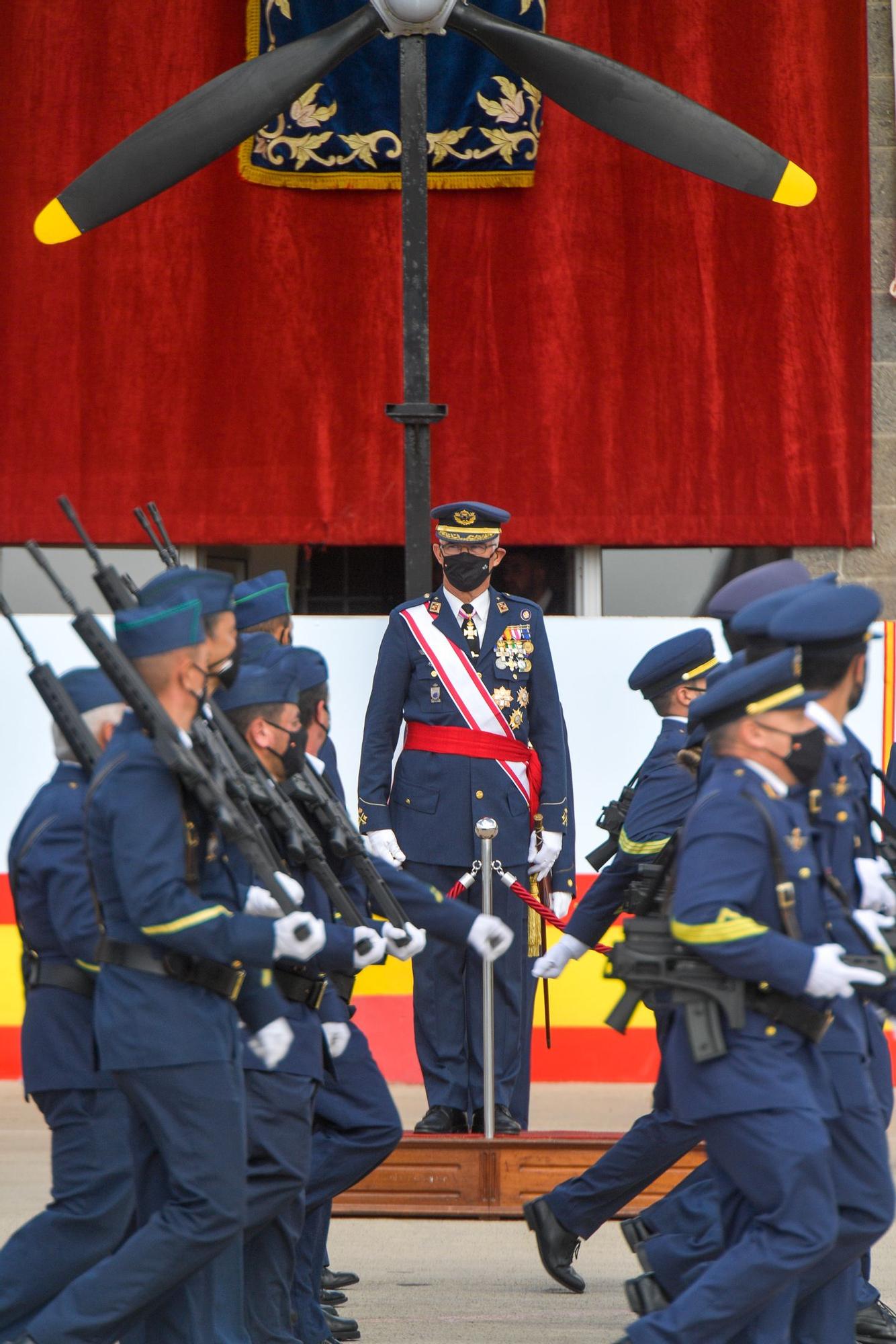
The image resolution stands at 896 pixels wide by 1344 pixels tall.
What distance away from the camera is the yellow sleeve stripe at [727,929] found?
10.4 feet

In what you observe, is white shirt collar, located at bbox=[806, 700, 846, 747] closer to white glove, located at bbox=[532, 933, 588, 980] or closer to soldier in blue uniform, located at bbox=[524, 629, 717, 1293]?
soldier in blue uniform, located at bbox=[524, 629, 717, 1293]

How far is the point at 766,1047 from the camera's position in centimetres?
323

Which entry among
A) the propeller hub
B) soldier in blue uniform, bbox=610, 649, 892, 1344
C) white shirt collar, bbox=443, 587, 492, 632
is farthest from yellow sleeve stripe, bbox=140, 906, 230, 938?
the propeller hub

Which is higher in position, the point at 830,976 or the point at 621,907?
the point at 830,976

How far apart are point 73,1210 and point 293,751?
95cm

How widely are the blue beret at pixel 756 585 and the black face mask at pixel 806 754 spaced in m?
0.91

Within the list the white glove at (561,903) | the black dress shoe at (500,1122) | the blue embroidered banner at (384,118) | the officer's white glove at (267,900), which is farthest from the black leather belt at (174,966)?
the blue embroidered banner at (384,118)

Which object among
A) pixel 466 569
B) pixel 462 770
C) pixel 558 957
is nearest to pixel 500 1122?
pixel 462 770

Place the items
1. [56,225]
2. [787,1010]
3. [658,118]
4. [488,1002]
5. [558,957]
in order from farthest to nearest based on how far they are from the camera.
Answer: [56,225]
[658,118]
[488,1002]
[558,957]
[787,1010]

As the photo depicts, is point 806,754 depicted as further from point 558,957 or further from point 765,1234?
point 558,957

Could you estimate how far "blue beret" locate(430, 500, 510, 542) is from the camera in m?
5.54

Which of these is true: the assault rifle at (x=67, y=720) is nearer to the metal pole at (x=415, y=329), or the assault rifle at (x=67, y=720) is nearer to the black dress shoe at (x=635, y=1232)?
the black dress shoe at (x=635, y=1232)

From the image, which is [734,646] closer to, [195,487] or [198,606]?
[198,606]

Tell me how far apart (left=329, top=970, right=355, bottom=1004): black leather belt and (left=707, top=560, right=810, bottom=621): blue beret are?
1.15 meters
